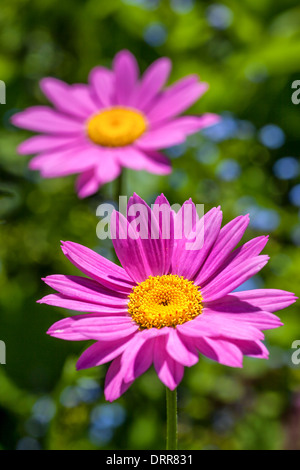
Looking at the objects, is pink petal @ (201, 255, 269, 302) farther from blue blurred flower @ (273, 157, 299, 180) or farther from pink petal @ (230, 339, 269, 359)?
blue blurred flower @ (273, 157, 299, 180)

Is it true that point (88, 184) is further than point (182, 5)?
No

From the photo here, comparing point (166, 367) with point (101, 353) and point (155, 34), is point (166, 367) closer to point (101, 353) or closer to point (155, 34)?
point (101, 353)

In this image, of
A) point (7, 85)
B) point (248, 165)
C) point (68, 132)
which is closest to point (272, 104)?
point (248, 165)

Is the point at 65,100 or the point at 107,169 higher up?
the point at 65,100

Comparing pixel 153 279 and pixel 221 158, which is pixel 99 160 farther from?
pixel 153 279

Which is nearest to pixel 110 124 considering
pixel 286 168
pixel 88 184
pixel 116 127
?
pixel 116 127

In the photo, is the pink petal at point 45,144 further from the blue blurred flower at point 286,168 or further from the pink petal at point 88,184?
the blue blurred flower at point 286,168

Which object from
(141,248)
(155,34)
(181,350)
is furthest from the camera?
(155,34)

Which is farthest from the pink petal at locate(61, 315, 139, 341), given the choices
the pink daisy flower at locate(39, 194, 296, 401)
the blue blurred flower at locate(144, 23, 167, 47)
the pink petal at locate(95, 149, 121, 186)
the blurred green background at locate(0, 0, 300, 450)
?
the blue blurred flower at locate(144, 23, 167, 47)

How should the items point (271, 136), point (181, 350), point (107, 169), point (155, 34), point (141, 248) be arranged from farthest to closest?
point (155, 34), point (271, 136), point (107, 169), point (141, 248), point (181, 350)
